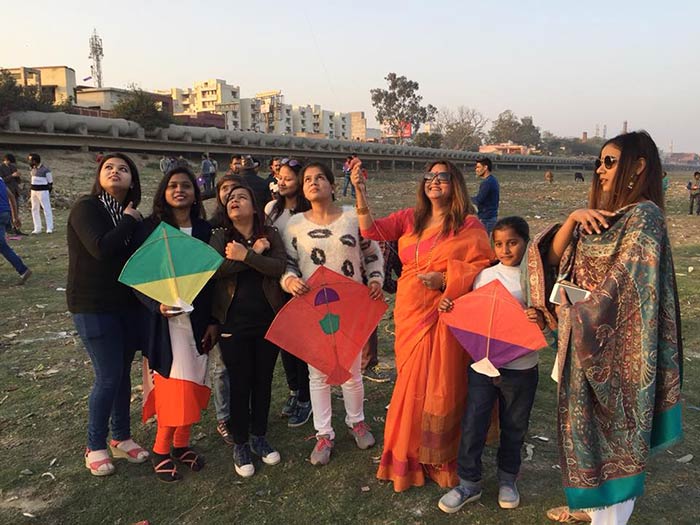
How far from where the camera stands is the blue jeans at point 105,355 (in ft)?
8.84

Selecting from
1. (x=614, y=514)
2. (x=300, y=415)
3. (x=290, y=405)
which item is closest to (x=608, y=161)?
(x=614, y=514)

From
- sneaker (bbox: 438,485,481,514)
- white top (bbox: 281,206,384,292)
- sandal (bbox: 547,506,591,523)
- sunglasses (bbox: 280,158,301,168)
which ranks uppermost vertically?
sunglasses (bbox: 280,158,301,168)

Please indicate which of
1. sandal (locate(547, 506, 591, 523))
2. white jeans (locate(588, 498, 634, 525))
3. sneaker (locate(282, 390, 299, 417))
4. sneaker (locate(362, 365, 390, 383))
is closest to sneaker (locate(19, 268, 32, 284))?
sneaker (locate(282, 390, 299, 417))

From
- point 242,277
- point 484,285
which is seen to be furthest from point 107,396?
point 484,285

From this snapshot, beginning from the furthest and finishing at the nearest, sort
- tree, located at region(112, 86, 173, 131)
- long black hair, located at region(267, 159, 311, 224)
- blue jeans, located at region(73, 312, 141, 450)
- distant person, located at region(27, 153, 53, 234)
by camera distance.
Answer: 1. tree, located at region(112, 86, 173, 131)
2. distant person, located at region(27, 153, 53, 234)
3. long black hair, located at region(267, 159, 311, 224)
4. blue jeans, located at region(73, 312, 141, 450)

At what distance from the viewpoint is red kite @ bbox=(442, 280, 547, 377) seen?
247 cm

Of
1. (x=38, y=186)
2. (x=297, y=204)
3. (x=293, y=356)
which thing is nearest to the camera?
(x=297, y=204)

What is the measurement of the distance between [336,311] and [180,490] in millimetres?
1302

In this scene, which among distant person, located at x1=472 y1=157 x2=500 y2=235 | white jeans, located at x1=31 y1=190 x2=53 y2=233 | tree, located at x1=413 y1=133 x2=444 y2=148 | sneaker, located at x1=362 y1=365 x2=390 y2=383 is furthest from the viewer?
tree, located at x1=413 y1=133 x2=444 y2=148

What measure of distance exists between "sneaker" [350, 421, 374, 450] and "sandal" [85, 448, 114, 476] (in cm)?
144

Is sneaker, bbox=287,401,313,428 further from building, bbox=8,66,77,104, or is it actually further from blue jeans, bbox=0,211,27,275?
building, bbox=8,66,77,104

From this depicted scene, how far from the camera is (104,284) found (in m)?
2.70

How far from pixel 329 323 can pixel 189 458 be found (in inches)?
44.9

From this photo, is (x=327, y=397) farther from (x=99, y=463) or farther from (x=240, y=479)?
(x=99, y=463)
